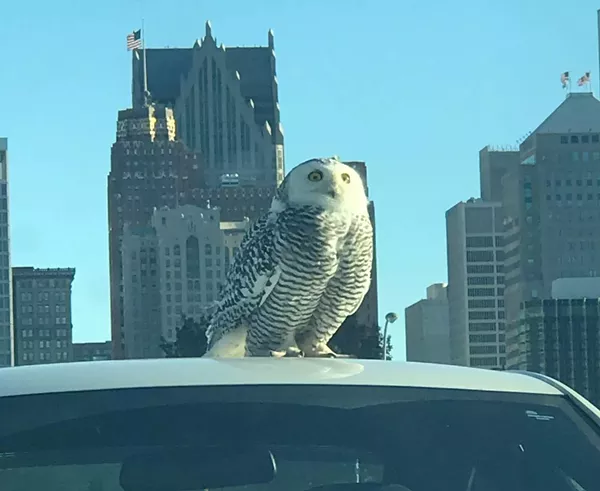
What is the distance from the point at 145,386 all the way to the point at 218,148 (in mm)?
184851

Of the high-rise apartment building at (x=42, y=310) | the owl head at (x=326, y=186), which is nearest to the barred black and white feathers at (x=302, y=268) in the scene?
the owl head at (x=326, y=186)

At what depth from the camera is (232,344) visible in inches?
364

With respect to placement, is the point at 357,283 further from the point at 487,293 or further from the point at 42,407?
the point at 487,293

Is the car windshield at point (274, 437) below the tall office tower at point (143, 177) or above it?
below

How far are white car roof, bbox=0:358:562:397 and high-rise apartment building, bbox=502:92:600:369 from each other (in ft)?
441

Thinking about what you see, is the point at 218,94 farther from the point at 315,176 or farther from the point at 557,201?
the point at 315,176

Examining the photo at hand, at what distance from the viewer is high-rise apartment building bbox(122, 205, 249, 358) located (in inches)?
5044

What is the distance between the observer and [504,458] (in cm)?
308

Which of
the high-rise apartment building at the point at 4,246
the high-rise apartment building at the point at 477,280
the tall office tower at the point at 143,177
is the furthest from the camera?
the tall office tower at the point at 143,177

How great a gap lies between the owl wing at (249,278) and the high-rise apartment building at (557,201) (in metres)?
129

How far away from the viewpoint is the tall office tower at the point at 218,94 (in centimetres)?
18575

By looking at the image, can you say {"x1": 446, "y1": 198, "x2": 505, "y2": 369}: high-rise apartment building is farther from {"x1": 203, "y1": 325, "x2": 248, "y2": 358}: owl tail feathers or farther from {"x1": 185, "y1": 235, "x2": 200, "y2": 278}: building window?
{"x1": 203, "y1": 325, "x2": 248, "y2": 358}: owl tail feathers

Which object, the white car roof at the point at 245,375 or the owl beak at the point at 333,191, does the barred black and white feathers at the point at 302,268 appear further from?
the white car roof at the point at 245,375

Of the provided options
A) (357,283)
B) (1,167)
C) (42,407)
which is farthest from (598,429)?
(1,167)
